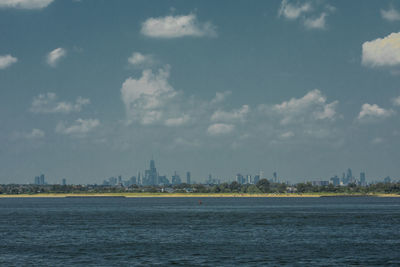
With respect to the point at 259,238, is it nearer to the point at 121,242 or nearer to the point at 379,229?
the point at 121,242

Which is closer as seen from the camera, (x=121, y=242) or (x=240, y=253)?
(x=240, y=253)

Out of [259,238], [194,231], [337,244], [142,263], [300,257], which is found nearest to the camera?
[142,263]

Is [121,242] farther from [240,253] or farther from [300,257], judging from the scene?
[300,257]

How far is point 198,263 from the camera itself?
6769 centimetres

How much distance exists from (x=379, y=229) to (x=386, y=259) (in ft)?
160

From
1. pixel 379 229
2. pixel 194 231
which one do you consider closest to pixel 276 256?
pixel 194 231

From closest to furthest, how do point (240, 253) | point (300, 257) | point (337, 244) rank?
point (300, 257), point (240, 253), point (337, 244)

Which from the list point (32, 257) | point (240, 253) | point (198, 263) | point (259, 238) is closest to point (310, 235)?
point (259, 238)

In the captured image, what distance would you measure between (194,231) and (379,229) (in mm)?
40258

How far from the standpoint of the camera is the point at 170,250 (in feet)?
266

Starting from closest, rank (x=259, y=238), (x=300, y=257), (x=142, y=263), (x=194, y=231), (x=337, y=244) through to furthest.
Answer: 1. (x=142, y=263)
2. (x=300, y=257)
3. (x=337, y=244)
4. (x=259, y=238)
5. (x=194, y=231)

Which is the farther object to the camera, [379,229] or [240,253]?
[379,229]

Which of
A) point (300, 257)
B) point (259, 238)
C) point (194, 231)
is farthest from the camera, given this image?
point (194, 231)

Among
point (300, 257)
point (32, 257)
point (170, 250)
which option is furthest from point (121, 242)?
point (300, 257)
